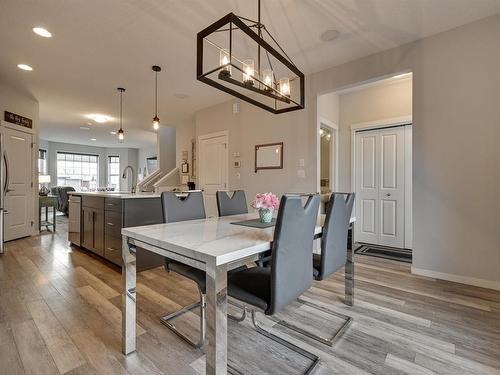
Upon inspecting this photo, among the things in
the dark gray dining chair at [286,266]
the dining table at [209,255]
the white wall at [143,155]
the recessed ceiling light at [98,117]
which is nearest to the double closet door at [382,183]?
the dining table at [209,255]

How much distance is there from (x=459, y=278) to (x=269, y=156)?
2.75 m

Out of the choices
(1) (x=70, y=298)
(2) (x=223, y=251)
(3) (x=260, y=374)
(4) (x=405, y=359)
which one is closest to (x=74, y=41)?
(1) (x=70, y=298)

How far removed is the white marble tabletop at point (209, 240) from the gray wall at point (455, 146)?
1873 mm

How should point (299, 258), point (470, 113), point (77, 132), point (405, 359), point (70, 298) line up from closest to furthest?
point (299, 258) < point (405, 359) < point (70, 298) < point (470, 113) < point (77, 132)

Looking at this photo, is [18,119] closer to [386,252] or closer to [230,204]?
[230,204]

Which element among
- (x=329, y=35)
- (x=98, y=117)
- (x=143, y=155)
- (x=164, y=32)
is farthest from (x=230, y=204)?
(x=143, y=155)

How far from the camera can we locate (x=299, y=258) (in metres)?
1.30

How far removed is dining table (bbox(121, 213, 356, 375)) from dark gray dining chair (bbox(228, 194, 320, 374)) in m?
0.10

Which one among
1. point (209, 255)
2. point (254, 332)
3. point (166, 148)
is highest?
point (166, 148)

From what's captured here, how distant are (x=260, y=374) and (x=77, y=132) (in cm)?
920

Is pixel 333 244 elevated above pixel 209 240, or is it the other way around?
pixel 209 240

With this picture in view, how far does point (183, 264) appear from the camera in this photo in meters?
1.70

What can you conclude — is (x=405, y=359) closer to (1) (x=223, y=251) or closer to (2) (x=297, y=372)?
(2) (x=297, y=372)

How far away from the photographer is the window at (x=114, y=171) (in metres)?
11.5
